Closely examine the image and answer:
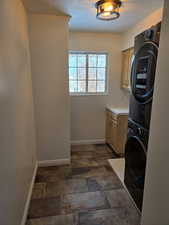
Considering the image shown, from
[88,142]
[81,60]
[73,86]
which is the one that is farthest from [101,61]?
[88,142]

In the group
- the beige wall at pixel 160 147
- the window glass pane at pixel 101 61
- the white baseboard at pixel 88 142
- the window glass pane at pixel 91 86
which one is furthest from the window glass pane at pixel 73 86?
the beige wall at pixel 160 147

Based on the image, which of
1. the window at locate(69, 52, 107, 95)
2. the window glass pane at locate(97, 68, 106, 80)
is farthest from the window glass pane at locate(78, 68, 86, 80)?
the window glass pane at locate(97, 68, 106, 80)

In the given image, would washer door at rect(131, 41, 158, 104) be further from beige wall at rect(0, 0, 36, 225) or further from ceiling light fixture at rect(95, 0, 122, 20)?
beige wall at rect(0, 0, 36, 225)

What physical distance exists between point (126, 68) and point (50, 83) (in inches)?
65.2

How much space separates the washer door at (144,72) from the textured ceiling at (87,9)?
2.66ft

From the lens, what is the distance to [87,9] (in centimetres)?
210

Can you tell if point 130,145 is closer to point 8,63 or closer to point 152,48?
point 152,48

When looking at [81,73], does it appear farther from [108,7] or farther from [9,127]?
[9,127]

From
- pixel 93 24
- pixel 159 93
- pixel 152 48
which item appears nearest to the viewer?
pixel 159 93

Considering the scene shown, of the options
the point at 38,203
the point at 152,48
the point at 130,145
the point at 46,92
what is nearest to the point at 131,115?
the point at 130,145

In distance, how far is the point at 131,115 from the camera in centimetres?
188

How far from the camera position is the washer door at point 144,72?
1432 millimetres

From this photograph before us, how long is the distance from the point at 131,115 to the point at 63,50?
148cm

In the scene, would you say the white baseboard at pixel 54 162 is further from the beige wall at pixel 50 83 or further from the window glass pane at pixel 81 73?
the window glass pane at pixel 81 73
